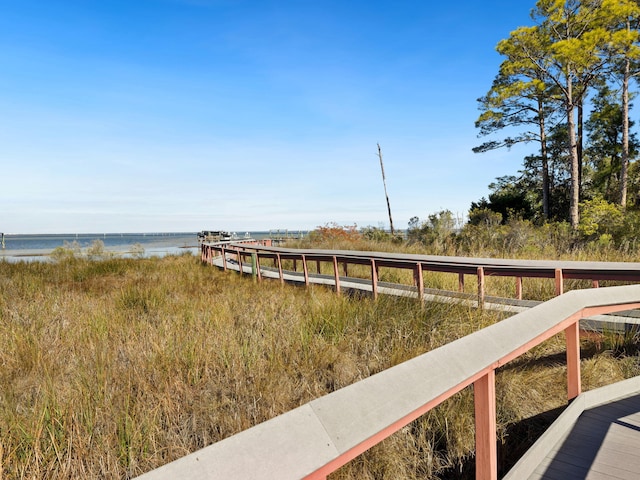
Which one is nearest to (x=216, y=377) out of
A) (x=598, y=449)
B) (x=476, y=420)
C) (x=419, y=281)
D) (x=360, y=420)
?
(x=476, y=420)

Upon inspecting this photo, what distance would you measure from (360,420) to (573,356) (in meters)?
2.47

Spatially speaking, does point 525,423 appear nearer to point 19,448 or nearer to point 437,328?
point 437,328

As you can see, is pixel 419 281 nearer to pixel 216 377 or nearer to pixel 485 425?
pixel 216 377

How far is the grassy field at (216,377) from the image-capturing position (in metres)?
2.54

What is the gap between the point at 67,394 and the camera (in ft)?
10.2

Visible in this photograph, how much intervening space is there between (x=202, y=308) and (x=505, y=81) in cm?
2419

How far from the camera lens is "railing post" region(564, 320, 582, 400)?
104 inches

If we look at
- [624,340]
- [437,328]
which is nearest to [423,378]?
[437,328]

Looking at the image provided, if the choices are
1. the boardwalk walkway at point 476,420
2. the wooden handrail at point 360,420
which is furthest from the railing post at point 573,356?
the wooden handrail at point 360,420

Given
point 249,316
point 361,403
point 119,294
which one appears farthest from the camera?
point 119,294

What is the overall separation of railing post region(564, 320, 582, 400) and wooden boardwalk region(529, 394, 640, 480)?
0.23 meters

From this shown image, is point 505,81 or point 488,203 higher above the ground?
point 505,81

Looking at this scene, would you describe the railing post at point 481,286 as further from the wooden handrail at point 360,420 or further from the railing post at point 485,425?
the railing post at point 485,425

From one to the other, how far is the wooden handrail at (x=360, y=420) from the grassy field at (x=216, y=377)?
4.57ft
